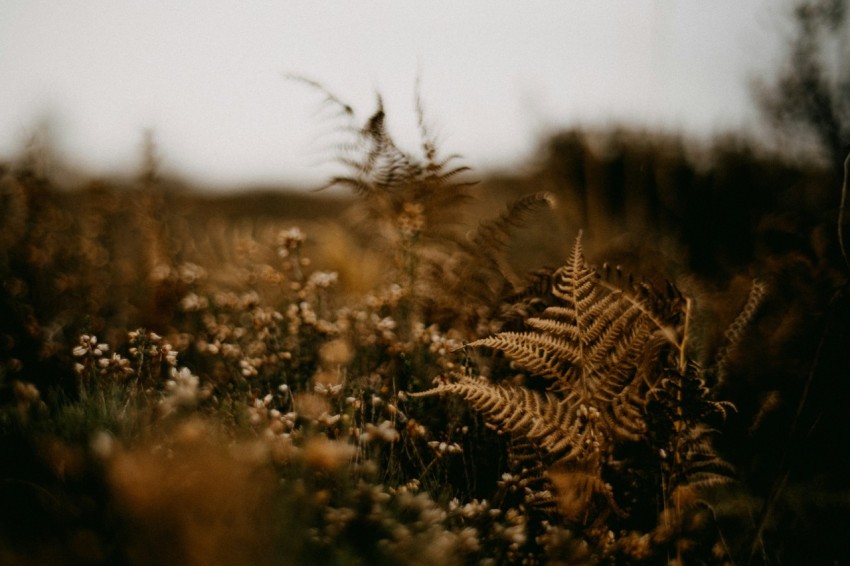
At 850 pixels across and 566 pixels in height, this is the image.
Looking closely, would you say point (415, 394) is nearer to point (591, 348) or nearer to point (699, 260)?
point (591, 348)

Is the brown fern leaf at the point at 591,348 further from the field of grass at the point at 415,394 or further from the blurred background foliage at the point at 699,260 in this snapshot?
the blurred background foliage at the point at 699,260

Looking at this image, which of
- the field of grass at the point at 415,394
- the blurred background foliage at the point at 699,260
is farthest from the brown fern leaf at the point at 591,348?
the blurred background foliage at the point at 699,260

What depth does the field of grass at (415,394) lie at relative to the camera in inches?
50.5

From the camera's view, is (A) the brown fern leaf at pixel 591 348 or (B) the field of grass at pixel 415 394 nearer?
(B) the field of grass at pixel 415 394

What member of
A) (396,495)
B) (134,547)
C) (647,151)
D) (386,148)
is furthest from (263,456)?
(647,151)

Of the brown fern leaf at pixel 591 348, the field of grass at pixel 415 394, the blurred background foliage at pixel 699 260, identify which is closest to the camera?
the field of grass at pixel 415 394

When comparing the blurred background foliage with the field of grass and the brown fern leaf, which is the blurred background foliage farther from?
the brown fern leaf

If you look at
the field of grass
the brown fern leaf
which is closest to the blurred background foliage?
the field of grass

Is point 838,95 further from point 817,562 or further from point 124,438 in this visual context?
point 124,438

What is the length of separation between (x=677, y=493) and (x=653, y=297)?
66cm

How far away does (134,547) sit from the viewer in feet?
3.62

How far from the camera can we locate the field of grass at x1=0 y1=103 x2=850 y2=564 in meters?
1.28

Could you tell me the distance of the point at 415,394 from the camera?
1499 mm

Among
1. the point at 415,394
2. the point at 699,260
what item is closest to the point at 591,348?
the point at 415,394
